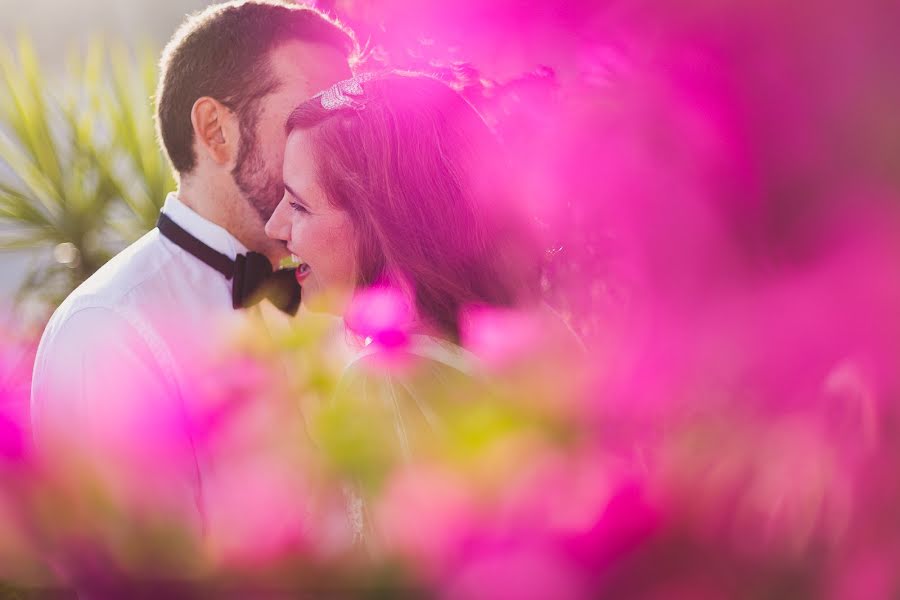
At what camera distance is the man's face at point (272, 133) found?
2037 millimetres

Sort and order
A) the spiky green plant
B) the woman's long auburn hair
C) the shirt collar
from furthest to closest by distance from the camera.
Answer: the spiky green plant < the shirt collar < the woman's long auburn hair

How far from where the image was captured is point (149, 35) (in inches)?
286

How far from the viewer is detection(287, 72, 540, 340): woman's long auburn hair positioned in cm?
137

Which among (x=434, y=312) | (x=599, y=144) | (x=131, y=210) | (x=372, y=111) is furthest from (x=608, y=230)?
(x=131, y=210)

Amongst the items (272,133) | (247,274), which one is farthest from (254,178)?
(247,274)

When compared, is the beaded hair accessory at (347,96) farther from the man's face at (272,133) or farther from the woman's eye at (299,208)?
the man's face at (272,133)

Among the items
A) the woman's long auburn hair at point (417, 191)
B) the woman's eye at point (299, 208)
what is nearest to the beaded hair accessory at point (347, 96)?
the woman's long auburn hair at point (417, 191)

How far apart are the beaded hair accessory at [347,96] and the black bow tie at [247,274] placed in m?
0.44

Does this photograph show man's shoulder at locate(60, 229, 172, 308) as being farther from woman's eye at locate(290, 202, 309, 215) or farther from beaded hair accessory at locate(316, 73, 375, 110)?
beaded hair accessory at locate(316, 73, 375, 110)

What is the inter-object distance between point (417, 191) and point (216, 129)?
79 centimetres

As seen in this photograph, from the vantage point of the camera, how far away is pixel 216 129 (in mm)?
2057

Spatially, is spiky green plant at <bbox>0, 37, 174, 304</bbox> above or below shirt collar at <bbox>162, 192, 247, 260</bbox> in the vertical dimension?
below

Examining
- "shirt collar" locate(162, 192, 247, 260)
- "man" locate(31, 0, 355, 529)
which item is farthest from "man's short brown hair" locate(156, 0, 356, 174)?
"shirt collar" locate(162, 192, 247, 260)

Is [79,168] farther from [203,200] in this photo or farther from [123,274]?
[123,274]
